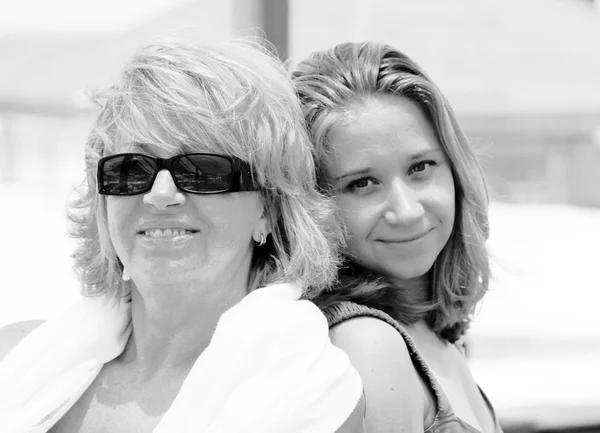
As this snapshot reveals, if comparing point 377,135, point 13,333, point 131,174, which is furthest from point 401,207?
point 13,333

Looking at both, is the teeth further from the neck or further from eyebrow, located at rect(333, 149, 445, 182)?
eyebrow, located at rect(333, 149, 445, 182)

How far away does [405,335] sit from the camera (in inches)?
65.2

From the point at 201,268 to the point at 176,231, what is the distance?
0.33ft

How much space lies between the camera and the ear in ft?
5.67

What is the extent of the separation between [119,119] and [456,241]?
3.18ft

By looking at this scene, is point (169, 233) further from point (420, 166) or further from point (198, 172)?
point (420, 166)

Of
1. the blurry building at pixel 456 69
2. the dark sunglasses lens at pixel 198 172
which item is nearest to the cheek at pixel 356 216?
the dark sunglasses lens at pixel 198 172

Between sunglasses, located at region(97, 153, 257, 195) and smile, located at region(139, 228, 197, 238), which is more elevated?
sunglasses, located at region(97, 153, 257, 195)

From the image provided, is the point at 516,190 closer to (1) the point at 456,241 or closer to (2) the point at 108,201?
(1) the point at 456,241

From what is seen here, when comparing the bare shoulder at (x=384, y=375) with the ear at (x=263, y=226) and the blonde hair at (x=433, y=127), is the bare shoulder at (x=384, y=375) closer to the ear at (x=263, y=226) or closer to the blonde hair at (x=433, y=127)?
the blonde hair at (x=433, y=127)

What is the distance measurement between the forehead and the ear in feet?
0.67

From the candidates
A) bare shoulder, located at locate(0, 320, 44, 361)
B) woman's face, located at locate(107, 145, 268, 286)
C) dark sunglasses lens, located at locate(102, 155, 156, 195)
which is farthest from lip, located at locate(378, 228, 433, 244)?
bare shoulder, located at locate(0, 320, 44, 361)

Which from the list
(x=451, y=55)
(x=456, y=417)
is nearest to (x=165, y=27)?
(x=451, y=55)

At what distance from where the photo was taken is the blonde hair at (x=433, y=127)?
1.79m
